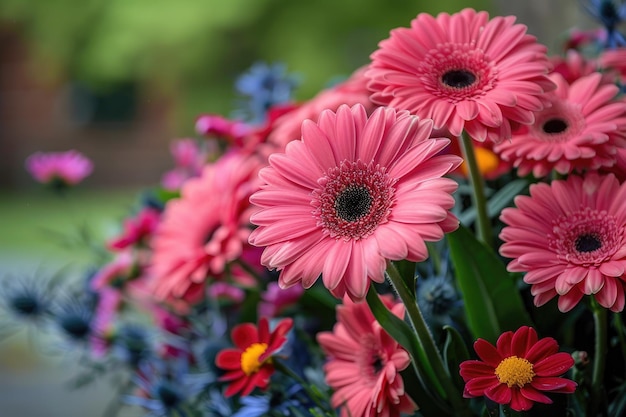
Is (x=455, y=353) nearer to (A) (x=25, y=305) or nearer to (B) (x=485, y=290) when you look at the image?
(B) (x=485, y=290)

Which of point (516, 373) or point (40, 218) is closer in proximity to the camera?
point (516, 373)

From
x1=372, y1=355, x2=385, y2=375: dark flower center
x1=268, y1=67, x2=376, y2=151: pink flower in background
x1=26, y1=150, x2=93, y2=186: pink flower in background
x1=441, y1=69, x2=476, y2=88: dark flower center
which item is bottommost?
x1=372, y1=355, x2=385, y2=375: dark flower center

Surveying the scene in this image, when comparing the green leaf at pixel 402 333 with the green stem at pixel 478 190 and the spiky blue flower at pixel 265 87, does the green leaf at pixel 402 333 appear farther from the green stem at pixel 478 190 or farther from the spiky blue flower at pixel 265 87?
the spiky blue flower at pixel 265 87

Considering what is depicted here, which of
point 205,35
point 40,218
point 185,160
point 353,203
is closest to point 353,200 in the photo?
point 353,203

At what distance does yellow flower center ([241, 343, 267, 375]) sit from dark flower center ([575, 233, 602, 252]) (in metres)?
0.13

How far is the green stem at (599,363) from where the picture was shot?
0.27m

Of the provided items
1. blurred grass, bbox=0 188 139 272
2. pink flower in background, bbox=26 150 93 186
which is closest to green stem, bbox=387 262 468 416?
pink flower in background, bbox=26 150 93 186

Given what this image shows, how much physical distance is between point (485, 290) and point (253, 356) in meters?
0.09

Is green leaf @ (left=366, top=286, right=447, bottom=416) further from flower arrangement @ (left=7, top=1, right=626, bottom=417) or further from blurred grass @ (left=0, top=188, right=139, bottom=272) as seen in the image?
blurred grass @ (left=0, top=188, right=139, bottom=272)

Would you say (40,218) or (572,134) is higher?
(40,218)

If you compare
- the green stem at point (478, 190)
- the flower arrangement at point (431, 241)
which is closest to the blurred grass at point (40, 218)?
the flower arrangement at point (431, 241)

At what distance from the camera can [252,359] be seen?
1.03 feet

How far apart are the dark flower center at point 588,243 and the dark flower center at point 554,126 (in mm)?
49

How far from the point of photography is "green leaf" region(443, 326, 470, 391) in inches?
11.2
